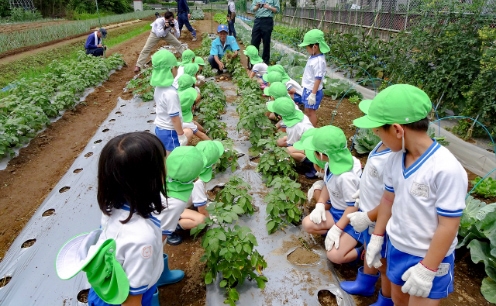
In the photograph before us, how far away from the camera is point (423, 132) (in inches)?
58.8

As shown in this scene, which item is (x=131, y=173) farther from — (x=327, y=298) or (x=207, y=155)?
(x=327, y=298)

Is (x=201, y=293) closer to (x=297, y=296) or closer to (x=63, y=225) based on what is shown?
(x=297, y=296)

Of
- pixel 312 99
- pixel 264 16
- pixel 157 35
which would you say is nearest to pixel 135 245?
pixel 312 99

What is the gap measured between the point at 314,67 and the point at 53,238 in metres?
3.57

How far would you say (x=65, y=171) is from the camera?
3.94 meters

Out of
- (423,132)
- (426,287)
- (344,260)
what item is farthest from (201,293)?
(423,132)

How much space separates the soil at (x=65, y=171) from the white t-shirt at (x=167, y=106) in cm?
134

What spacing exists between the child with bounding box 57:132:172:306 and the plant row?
11.4 feet

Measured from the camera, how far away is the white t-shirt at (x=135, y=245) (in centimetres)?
139

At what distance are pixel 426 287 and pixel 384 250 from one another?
17.7 inches

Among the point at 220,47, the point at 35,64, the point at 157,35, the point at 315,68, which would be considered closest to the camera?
the point at 315,68

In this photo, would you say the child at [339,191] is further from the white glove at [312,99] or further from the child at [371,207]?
the white glove at [312,99]

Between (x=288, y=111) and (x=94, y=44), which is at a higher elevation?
(x=94, y=44)

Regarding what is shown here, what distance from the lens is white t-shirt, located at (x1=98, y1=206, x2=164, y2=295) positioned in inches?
54.6
